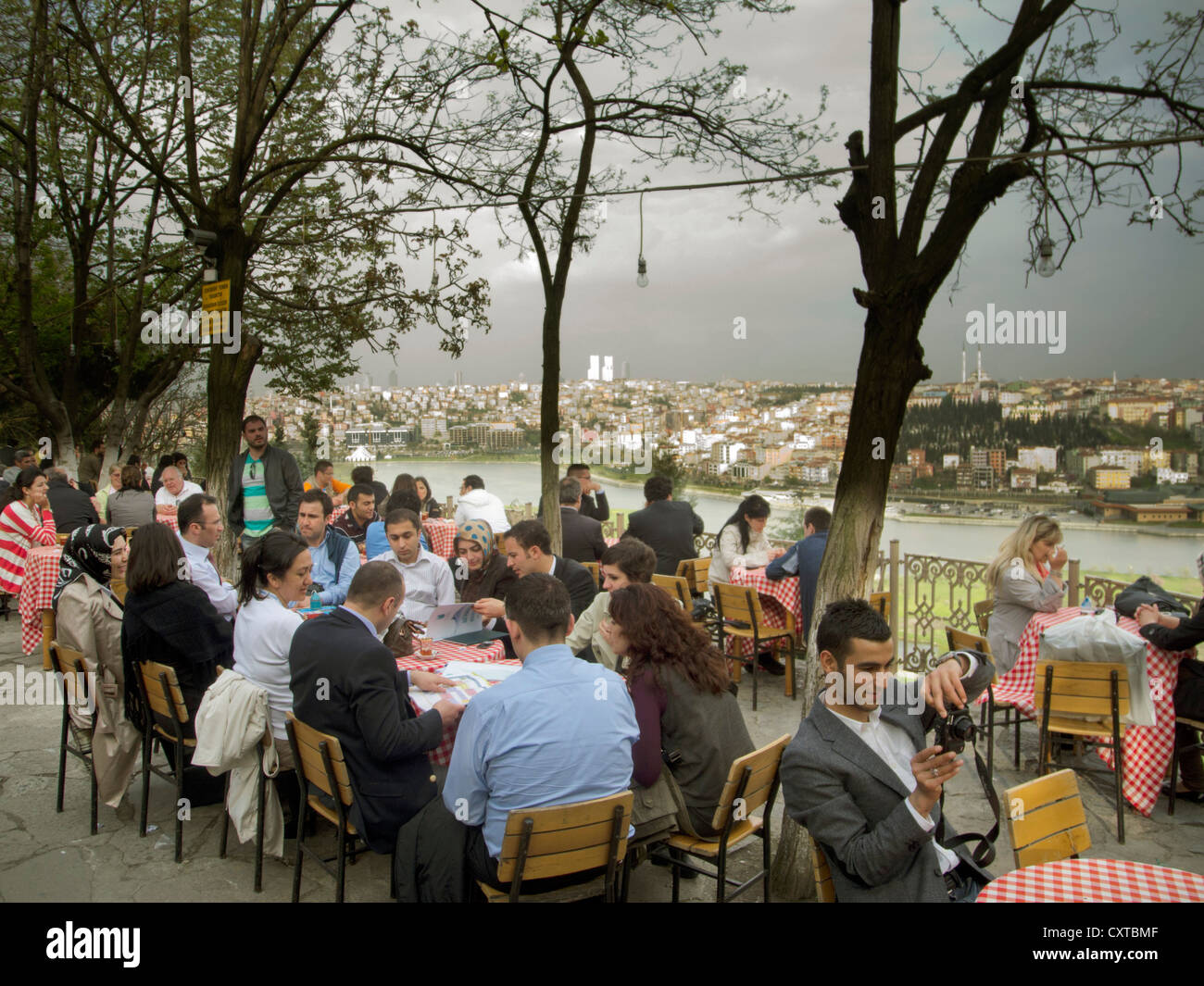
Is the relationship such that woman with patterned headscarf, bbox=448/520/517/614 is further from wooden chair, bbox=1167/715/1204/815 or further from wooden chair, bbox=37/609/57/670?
wooden chair, bbox=1167/715/1204/815

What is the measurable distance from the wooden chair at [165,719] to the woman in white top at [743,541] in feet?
16.4

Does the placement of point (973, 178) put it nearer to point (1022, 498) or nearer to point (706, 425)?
point (1022, 498)

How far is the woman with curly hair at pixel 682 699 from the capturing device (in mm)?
3318

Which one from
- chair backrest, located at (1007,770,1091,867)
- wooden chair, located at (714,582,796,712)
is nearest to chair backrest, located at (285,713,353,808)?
chair backrest, located at (1007,770,1091,867)

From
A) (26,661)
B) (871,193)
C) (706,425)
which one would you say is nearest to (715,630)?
(706,425)

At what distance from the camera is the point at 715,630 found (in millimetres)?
8070

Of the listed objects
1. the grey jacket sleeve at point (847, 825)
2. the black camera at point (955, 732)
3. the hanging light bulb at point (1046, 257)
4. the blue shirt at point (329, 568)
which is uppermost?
the hanging light bulb at point (1046, 257)

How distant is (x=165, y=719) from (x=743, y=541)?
535 centimetres

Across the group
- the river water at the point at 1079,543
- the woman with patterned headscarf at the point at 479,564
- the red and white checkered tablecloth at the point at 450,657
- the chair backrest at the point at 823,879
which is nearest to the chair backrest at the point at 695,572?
the river water at the point at 1079,543

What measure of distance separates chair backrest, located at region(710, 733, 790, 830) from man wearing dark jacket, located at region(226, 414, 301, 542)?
5.54 meters

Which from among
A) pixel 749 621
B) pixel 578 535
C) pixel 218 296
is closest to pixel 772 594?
pixel 749 621

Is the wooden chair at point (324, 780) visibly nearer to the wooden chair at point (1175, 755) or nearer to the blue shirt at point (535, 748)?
the blue shirt at point (535, 748)

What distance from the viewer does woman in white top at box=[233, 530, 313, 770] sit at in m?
4.03
